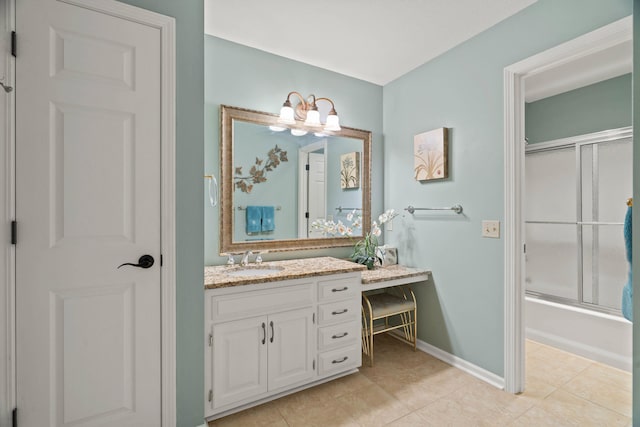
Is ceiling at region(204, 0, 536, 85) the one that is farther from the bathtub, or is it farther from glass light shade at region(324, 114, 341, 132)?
the bathtub

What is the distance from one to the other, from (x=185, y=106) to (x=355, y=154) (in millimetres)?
1705

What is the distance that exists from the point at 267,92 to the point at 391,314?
205cm

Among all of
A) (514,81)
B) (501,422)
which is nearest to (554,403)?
(501,422)

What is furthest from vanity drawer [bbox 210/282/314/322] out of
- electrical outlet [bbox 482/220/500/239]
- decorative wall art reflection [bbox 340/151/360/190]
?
electrical outlet [bbox 482/220/500/239]

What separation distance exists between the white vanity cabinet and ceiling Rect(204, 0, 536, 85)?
5.67 ft

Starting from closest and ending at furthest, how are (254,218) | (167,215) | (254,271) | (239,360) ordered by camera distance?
(167,215)
(239,360)
(254,271)
(254,218)

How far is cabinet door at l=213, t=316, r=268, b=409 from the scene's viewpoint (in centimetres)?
167

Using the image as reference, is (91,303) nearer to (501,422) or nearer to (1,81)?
(1,81)

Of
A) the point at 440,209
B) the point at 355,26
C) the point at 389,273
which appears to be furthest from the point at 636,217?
the point at 355,26

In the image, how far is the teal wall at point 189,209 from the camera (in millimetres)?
1502

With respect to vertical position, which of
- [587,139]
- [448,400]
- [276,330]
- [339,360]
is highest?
[587,139]

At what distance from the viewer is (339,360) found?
6.89 ft

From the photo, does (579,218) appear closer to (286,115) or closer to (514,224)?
(514,224)

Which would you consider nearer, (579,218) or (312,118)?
(312,118)
